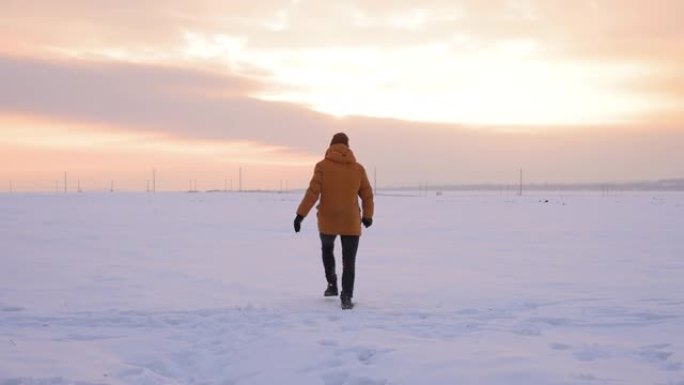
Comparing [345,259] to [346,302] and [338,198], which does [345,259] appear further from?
[338,198]

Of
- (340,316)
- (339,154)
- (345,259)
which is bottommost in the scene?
(340,316)

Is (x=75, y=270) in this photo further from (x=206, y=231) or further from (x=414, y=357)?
(x=206, y=231)

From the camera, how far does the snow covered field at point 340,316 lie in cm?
538

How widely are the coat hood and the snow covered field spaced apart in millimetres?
1796

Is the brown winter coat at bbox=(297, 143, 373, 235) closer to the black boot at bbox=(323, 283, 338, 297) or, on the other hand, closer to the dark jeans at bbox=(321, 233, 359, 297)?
the dark jeans at bbox=(321, 233, 359, 297)

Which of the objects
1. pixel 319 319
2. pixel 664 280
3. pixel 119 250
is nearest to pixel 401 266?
pixel 664 280

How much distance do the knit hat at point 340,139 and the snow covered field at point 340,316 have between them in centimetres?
202

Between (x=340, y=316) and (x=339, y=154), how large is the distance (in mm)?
2105

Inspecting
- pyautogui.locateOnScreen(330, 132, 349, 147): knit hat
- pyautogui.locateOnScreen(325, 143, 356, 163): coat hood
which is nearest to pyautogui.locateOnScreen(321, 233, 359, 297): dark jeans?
pyautogui.locateOnScreen(325, 143, 356, 163): coat hood

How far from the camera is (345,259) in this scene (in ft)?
28.2

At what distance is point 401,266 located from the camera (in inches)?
509

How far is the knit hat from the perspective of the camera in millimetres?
8773

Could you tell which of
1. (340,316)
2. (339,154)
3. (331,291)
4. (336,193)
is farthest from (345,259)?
(339,154)

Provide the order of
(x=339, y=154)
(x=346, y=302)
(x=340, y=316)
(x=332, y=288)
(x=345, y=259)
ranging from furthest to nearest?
(x=332, y=288), (x=339, y=154), (x=345, y=259), (x=346, y=302), (x=340, y=316)
